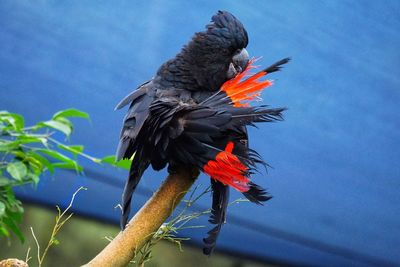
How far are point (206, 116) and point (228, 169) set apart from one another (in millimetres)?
64

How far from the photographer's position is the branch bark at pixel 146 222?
761mm

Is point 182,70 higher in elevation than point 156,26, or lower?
lower

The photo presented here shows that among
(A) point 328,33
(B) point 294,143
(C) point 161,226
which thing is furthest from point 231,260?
(C) point 161,226

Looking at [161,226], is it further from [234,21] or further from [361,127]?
[361,127]

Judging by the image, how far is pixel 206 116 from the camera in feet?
2.44

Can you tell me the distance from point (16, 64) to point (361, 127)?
3.65 feet

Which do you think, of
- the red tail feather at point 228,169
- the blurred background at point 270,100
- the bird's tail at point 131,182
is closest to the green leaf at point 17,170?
the blurred background at point 270,100

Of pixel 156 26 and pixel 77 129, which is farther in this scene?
pixel 77 129

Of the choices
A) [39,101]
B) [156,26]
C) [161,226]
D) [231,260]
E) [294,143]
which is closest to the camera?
[161,226]

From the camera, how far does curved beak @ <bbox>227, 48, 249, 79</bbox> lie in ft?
2.80

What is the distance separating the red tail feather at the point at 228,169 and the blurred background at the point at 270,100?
1.04m

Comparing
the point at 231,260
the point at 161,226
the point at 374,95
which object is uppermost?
the point at 374,95

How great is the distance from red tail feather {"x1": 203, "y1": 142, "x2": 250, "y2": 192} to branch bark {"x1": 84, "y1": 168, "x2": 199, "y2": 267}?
0.05m

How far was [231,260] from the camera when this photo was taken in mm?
2756
